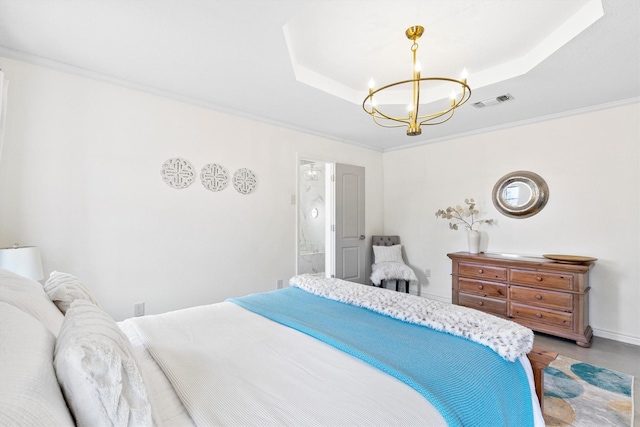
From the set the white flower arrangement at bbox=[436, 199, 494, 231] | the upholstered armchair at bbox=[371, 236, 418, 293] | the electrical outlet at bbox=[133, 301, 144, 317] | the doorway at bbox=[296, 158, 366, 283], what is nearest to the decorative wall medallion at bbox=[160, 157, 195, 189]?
the electrical outlet at bbox=[133, 301, 144, 317]

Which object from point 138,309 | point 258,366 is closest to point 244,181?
point 138,309

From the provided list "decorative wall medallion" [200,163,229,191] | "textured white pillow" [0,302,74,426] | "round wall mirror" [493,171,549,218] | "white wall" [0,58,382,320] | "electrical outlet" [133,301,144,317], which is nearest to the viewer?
"textured white pillow" [0,302,74,426]

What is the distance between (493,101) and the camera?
123 inches

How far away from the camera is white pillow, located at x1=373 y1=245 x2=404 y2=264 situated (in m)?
4.72

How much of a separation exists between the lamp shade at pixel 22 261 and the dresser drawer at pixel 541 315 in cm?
433

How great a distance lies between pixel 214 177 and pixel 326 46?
1.78 meters

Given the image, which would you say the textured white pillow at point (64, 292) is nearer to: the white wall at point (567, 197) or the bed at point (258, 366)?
the bed at point (258, 366)

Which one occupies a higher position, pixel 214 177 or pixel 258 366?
pixel 214 177

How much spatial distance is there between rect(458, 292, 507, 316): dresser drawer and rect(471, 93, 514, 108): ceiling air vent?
2.22m

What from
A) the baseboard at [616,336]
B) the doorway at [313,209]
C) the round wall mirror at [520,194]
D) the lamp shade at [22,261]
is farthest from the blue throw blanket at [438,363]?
the doorway at [313,209]

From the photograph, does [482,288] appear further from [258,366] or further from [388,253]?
[258,366]

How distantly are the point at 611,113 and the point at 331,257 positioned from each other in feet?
12.0

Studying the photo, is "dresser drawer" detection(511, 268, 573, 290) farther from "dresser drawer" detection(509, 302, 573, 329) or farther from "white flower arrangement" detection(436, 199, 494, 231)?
"white flower arrangement" detection(436, 199, 494, 231)

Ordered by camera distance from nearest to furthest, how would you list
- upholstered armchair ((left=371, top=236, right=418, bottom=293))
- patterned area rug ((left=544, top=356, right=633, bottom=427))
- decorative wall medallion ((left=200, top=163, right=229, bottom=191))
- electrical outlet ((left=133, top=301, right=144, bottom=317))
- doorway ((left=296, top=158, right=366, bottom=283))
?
patterned area rug ((left=544, top=356, right=633, bottom=427)) → electrical outlet ((left=133, top=301, right=144, bottom=317)) → decorative wall medallion ((left=200, top=163, right=229, bottom=191)) → upholstered armchair ((left=371, top=236, right=418, bottom=293)) → doorway ((left=296, top=158, right=366, bottom=283))
